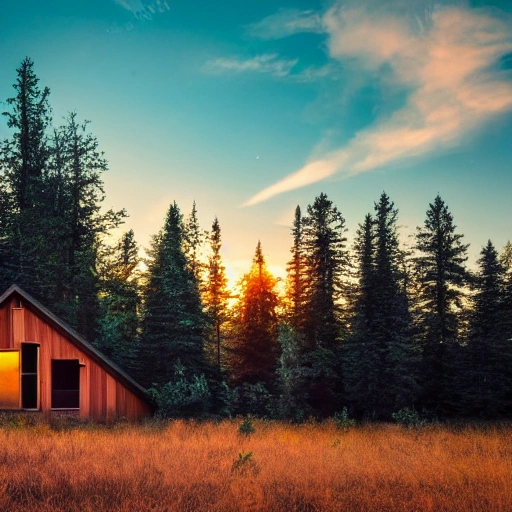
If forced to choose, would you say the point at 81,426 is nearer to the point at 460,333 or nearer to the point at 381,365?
the point at 381,365

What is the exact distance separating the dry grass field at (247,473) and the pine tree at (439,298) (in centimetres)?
1769

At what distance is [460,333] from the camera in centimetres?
3356

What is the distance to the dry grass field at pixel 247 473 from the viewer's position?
761 cm

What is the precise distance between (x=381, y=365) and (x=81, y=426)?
780 inches

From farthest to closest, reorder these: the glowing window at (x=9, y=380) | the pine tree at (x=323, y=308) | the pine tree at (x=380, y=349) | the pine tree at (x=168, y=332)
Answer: the pine tree at (x=323, y=308)
the pine tree at (x=380, y=349)
the pine tree at (x=168, y=332)
the glowing window at (x=9, y=380)

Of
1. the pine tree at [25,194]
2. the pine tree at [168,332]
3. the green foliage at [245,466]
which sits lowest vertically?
the green foliage at [245,466]

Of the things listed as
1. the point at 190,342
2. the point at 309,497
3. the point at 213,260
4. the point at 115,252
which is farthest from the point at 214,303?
the point at 309,497

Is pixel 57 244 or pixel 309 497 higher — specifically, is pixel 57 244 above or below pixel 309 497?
above

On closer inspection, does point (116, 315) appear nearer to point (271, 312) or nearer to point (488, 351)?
point (271, 312)

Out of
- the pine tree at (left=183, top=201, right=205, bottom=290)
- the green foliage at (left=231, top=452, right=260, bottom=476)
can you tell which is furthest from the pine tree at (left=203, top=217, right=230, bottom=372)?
the green foliage at (left=231, top=452, right=260, bottom=476)

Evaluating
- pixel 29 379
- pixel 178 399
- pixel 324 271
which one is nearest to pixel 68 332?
pixel 178 399

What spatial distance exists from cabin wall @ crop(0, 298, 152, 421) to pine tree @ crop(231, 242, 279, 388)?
17.8 metres

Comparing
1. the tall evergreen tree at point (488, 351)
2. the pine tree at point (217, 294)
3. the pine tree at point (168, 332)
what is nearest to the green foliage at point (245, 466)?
the pine tree at point (168, 332)

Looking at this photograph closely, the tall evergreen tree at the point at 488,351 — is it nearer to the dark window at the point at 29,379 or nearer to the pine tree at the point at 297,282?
the pine tree at the point at 297,282
